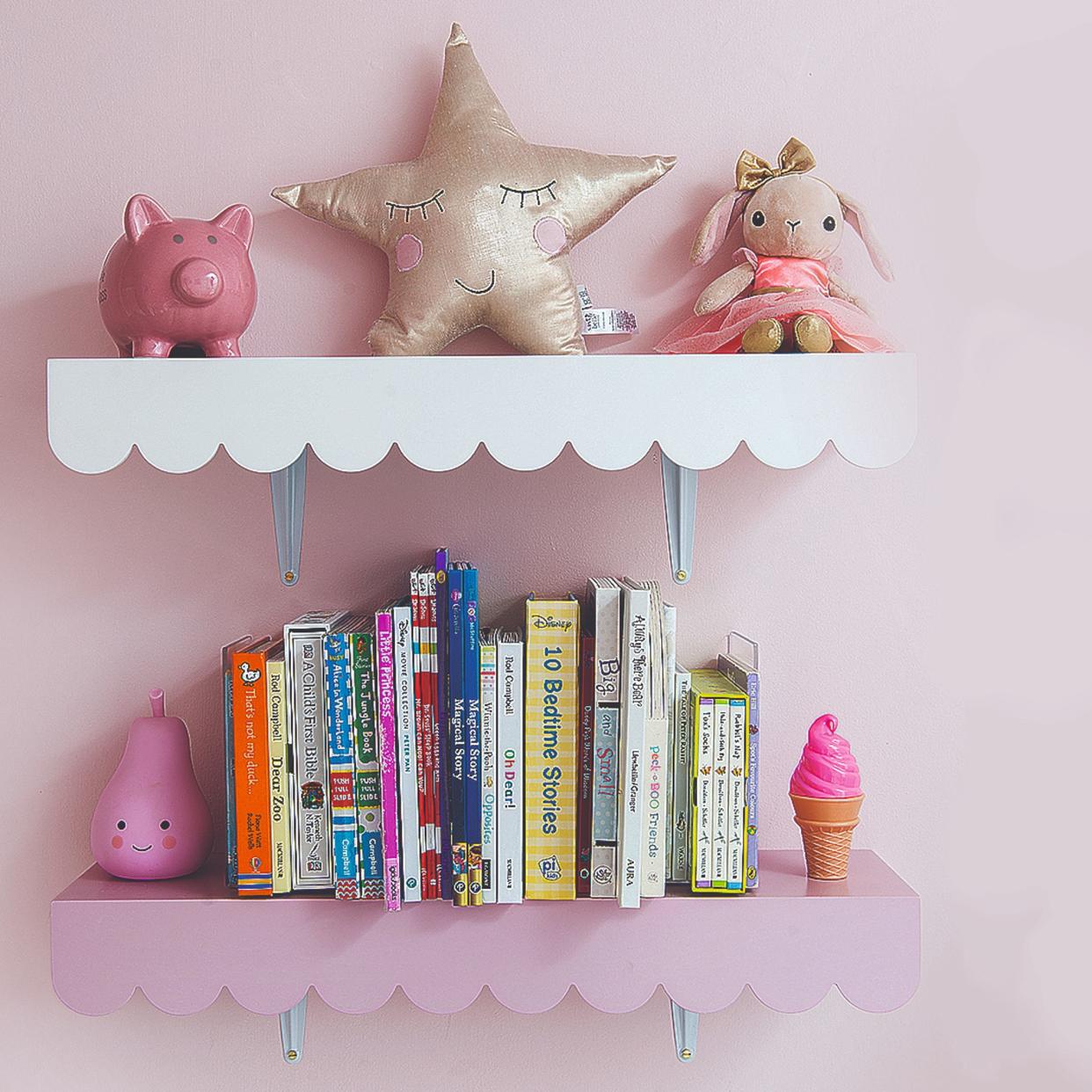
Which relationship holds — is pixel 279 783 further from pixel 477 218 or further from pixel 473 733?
Result: pixel 477 218

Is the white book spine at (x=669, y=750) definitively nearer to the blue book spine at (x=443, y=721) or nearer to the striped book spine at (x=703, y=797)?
the striped book spine at (x=703, y=797)

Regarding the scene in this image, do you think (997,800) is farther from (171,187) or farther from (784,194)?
(171,187)

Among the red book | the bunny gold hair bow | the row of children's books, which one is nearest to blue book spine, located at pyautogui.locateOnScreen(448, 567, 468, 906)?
the row of children's books

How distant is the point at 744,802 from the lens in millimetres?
1092

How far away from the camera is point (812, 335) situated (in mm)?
1041

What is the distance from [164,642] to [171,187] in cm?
48

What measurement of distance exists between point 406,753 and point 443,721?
0.04 meters

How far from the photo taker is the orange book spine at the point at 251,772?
42.6 inches

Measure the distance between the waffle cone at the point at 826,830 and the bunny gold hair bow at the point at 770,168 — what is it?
24.3 inches

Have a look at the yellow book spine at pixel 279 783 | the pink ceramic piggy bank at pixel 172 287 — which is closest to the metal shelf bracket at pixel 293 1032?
the yellow book spine at pixel 279 783

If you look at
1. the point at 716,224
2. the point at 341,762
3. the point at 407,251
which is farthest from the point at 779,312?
the point at 341,762

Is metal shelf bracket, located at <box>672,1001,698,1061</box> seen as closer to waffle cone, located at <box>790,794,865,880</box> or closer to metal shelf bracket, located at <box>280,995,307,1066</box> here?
waffle cone, located at <box>790,794,865,880</box>

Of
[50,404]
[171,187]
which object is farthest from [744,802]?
[171,187]

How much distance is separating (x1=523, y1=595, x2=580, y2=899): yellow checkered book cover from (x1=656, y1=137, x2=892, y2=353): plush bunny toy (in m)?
0.31
